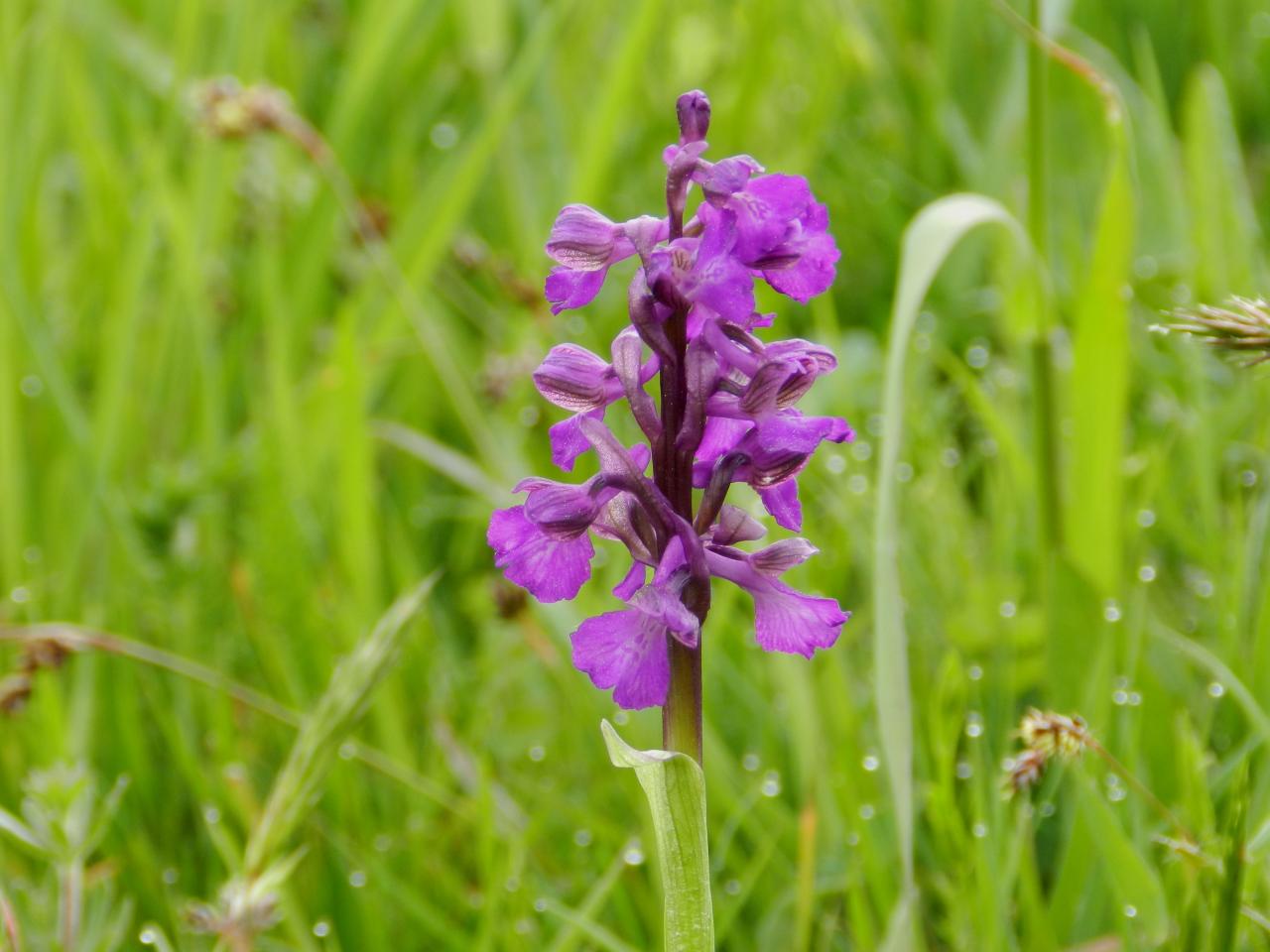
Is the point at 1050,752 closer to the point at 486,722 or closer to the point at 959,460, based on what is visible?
the point at 486,722

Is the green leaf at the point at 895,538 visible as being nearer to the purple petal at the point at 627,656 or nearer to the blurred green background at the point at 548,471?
the blurred green background at the point at 548,471

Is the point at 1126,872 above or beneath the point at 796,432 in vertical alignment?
beneath

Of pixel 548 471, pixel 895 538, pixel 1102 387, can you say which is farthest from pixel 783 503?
pixel 548 471

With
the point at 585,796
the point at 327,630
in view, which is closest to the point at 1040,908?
the point at 585,796

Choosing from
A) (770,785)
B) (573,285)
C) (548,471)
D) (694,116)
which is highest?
(694,116)

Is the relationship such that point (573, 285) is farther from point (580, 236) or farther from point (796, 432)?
point (796, 432)
